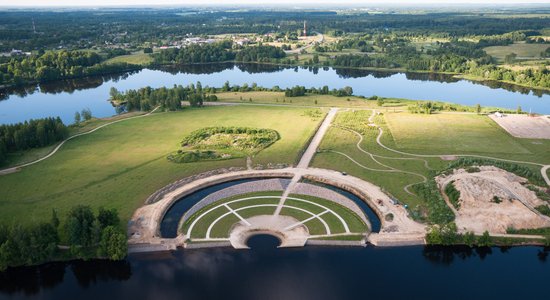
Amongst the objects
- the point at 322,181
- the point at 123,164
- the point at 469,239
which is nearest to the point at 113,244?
the point at 123,164

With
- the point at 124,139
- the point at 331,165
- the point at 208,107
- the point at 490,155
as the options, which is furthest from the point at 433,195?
the point at 208,107

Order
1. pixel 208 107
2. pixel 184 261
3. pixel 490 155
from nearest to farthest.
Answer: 1. pixel 184 261
2. pixel 490 155
3. pixel 208 107

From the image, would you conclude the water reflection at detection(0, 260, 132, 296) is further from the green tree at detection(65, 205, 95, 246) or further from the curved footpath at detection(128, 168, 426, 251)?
the curved footpath at detection(128, 168, 426, 251)

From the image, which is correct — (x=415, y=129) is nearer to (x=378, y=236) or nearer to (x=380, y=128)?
(x=380, y=128)

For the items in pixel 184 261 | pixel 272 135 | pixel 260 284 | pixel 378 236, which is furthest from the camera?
pixel 272 135

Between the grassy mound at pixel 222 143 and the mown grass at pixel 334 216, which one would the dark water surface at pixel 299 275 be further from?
the grassy mound at pixel 222 143

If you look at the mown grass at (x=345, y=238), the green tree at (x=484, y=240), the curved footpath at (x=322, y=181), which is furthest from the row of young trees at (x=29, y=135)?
the green tree at (x=484, y=240)
